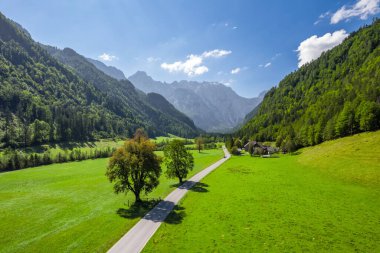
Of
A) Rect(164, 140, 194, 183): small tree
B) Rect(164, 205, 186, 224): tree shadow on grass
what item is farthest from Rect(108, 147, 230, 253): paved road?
Rect(164, 140, 194, 183): small tree

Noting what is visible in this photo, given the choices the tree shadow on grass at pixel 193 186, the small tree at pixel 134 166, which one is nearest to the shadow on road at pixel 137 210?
the small tree at pixel 134 166

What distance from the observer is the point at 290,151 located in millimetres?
132875

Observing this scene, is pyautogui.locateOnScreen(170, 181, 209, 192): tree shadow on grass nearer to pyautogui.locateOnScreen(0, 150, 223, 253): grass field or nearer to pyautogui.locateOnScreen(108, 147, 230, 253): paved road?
pyautogui.locateOnScreen(0, 150, 223, 253): grass field

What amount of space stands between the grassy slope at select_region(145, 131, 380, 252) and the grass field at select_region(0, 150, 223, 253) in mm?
8168

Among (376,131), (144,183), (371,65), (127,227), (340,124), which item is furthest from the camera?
(371,65)

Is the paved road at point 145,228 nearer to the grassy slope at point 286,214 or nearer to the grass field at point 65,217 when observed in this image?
the grass field at point 65,217

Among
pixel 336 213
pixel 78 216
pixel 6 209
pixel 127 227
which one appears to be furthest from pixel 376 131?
pixel 6 209

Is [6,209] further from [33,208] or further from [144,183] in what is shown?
[144,183]

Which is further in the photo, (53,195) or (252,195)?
(53,195)

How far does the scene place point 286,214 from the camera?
39.3 m

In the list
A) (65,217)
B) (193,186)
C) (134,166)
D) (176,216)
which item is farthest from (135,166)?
(193,186)

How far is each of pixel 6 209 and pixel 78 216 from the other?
19770 millimetres

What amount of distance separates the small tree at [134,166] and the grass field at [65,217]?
4490mm

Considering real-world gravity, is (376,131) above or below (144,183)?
above
